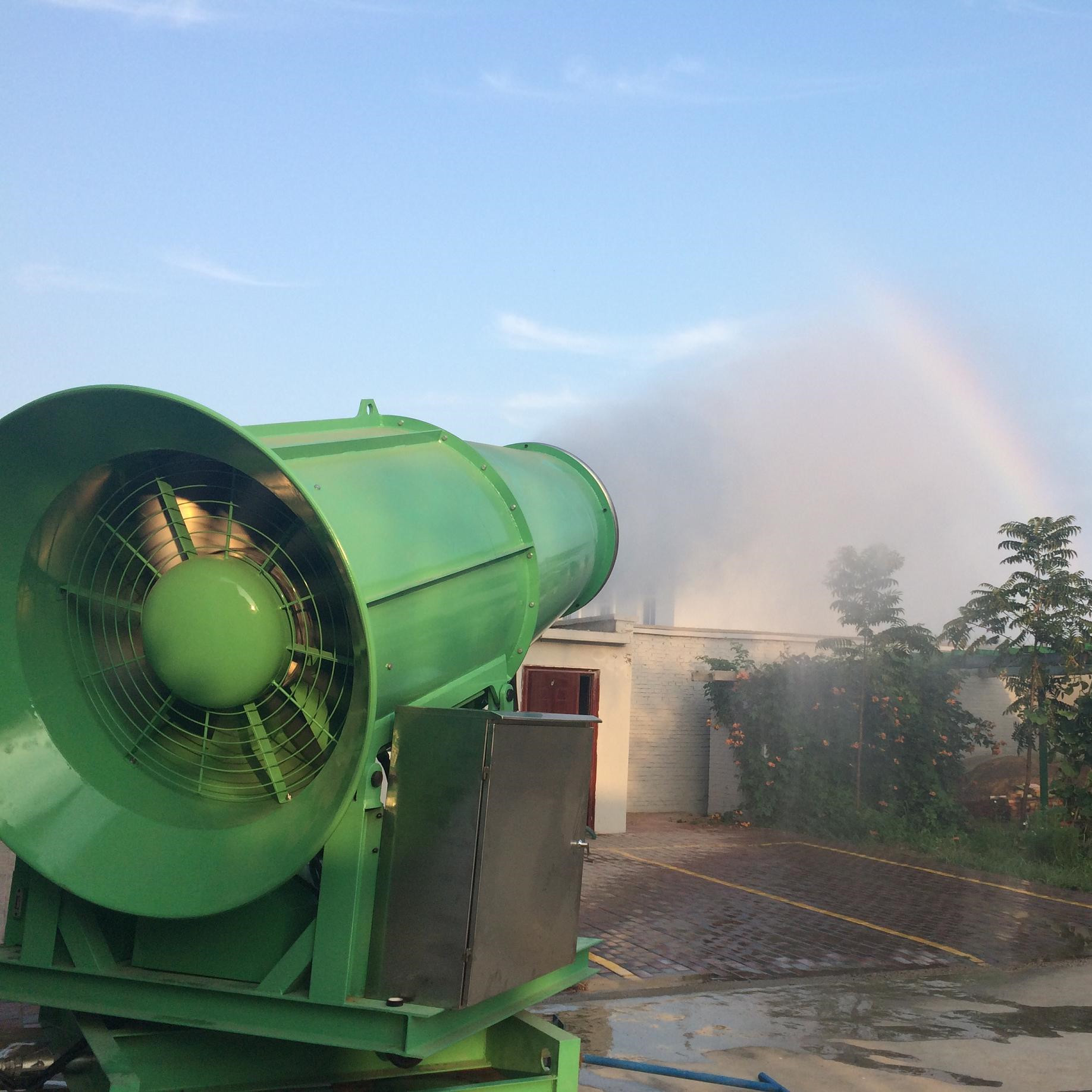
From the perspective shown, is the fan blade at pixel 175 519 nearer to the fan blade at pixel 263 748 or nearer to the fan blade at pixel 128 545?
the fan blade at pixel 128 545

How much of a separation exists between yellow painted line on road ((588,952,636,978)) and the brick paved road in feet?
0.19

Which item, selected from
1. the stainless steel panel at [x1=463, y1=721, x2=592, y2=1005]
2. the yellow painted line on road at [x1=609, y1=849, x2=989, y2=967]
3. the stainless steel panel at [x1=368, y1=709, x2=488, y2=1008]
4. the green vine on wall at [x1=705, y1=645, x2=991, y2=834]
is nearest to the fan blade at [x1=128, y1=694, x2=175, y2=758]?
the stainless steel panel at [x1=368, y1=709, x2=488, y2=1008]

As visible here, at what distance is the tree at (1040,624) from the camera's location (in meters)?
15.2

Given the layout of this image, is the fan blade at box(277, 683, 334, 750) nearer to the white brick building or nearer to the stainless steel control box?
the stainless steel control box

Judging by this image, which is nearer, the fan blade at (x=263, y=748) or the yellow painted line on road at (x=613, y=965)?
the fan blade at (x=263, y=748)

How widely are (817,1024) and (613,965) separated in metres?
1.77

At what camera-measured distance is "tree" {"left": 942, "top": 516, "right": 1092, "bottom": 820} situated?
49.9 ft

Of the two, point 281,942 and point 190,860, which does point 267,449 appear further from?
point 281,942

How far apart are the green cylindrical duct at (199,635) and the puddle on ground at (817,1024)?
272cm

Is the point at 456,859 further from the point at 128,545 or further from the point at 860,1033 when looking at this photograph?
the point at 860,1033

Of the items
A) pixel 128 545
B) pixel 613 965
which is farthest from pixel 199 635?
pixel 613 965

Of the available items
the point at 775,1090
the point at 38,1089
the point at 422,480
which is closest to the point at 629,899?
the point at 775,1090

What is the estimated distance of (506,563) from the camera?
4.60 meters

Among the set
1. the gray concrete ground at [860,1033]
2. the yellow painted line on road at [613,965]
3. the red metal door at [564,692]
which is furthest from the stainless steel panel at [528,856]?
the red metal door at [564,692]
